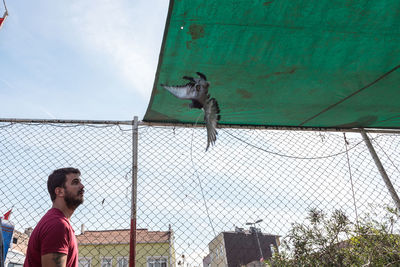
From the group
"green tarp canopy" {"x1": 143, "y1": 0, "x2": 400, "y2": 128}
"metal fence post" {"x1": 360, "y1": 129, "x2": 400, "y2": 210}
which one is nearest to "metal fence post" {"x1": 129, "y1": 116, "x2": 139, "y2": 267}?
"green tarp canopy" {"x1": 143, "y1": 0, "x2": 400, "y2": 128}

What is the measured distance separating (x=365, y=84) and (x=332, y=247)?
1.81 meters

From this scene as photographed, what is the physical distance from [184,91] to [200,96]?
18 centimetres

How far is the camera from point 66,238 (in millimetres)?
1481

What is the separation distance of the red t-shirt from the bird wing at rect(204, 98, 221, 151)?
164 centimetres

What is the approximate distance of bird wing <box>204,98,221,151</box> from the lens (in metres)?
2.82

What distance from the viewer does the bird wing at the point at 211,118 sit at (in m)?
2.82

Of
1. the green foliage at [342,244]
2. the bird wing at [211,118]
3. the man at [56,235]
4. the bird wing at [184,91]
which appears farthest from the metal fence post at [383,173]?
the man at [56,235]

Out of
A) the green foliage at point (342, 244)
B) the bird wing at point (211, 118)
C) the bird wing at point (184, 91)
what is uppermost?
the bird wing at point (184, 91)

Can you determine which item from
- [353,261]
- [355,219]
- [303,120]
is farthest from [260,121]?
[353,261]

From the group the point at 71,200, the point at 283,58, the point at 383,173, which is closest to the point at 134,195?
the point at 71,200

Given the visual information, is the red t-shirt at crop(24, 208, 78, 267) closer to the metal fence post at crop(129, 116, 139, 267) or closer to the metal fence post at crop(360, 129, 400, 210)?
the metal fence post at crop(129, 116, 139, 267)

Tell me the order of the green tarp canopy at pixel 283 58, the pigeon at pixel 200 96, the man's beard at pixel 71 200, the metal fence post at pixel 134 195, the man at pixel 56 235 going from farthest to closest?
the pigeon at pixel 200 96 → the metal fence post at pixel 134 195 → the green tarp canopy at pixel 283 58 → the man's beard at pixel 71 200 → the man at pixel 56 235

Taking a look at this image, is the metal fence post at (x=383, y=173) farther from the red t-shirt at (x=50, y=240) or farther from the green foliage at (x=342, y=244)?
the red t-shirt at (x=50, y=240)

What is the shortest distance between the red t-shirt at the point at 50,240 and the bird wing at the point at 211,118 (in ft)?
5.40
